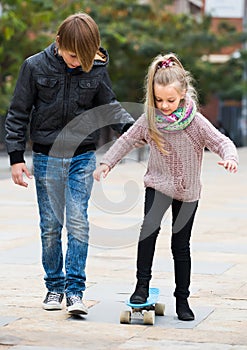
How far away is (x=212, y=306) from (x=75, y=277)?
0.93 m

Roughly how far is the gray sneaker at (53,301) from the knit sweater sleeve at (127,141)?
955 mm

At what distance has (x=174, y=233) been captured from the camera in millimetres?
5898

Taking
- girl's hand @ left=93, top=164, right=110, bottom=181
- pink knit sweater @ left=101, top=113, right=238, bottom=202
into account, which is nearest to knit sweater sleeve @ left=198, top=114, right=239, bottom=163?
pink knit sweater @ left=101, top=113, right=238, bottom=202

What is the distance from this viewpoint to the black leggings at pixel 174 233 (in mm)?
5781

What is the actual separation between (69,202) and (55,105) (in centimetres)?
60

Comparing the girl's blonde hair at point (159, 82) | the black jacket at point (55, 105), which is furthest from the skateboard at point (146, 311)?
the black jacket at point (55, 105)

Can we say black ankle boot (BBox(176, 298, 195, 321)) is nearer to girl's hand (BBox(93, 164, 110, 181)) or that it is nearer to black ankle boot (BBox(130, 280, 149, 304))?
black ankle boot (BBox(130, 280, 149, 304))

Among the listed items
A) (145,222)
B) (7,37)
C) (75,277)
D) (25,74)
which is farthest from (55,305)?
(7,37)

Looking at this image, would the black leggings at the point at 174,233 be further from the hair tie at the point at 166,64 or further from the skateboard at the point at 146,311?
the hair tie at the point at 166,64

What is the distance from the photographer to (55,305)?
610cm

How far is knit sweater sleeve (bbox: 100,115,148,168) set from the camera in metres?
5.80

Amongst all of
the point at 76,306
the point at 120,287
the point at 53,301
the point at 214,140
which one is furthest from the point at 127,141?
the point at 120,287

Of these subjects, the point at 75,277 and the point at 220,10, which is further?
the point at 220,10

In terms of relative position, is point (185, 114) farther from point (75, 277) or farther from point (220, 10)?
point (220, 10)
